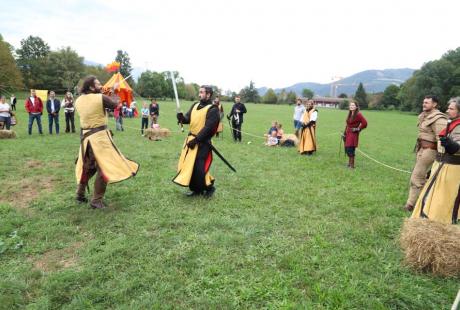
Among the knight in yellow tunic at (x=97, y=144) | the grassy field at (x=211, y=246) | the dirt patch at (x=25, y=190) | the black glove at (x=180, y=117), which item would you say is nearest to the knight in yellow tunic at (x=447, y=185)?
the grassy field at (x=211, y=246)

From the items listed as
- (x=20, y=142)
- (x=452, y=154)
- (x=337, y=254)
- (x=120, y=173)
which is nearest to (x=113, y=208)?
(x=120, y=173)

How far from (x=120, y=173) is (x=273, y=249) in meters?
2.73

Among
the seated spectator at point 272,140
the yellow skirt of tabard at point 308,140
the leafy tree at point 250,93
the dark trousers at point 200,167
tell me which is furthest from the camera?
the leafy tree at point 250,93

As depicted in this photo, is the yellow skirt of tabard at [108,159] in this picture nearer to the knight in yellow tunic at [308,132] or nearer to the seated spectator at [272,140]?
the knight in yellow tunic at [308,132]

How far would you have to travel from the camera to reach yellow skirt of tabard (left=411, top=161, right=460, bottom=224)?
450 centimetres

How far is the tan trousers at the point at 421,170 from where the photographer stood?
5.73 metres

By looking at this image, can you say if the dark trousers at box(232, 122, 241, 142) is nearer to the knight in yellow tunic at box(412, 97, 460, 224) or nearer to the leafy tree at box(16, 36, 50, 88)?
the knight in yellow tunic at box(412, 97, 460, 224)

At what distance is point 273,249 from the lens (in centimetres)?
429

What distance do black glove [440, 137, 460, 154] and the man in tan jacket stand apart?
1137 millimetres

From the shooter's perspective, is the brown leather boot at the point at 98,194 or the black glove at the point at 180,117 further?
the black glove at the point at 180,117

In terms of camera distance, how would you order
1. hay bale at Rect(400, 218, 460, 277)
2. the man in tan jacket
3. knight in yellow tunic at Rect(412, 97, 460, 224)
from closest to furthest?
hay bale at Rect(400, 218, 460, 277) → knight in yellow tunic at Rect(412, 97, 460, 224) → the man in tan jacket

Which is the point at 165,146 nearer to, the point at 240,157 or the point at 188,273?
Answer: the point at 240,157

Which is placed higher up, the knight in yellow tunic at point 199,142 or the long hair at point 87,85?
the long hair at point 87,85

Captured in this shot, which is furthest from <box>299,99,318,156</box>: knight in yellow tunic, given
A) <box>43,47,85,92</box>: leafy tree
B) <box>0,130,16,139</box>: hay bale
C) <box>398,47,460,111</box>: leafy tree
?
<box>43,47,85,92</box>: leafy tree
